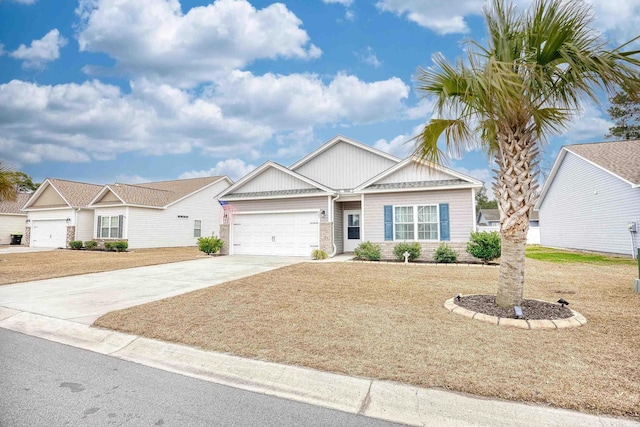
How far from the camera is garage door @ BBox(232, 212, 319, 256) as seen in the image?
15711 millimetres

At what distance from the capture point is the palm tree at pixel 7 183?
1625cm

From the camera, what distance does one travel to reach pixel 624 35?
446 centimetres

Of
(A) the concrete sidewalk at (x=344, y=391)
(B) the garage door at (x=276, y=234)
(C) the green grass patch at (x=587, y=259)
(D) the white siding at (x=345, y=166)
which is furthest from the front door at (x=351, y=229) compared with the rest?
(A) the concrete sidewalk at (x=344, y=391)

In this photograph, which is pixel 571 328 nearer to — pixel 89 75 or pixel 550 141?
pixel 550 141

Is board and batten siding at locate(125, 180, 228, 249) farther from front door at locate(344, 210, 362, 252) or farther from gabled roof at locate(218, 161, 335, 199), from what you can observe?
front door at locate(344, 210, 362, 252)

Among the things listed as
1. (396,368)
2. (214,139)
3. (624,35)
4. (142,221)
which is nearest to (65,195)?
(142,221)

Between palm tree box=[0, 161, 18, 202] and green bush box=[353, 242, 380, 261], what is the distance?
18.0m

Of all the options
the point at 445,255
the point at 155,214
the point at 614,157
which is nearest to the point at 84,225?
the point at 155,214

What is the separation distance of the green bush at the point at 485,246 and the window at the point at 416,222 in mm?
1654

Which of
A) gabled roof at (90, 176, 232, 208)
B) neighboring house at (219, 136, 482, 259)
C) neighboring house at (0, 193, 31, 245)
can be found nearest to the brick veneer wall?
neighboring house at (219, 136, 482, 259)

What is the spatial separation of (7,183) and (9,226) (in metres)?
17.9

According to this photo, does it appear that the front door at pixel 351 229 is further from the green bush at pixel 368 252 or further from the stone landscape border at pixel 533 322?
the stone landscape border at pixel 533 322

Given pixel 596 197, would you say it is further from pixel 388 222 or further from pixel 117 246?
pixel 117 246

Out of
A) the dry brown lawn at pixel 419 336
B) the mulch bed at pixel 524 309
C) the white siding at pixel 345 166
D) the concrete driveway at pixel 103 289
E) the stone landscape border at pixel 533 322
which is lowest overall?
the concrete driveway at pixel 103 289
